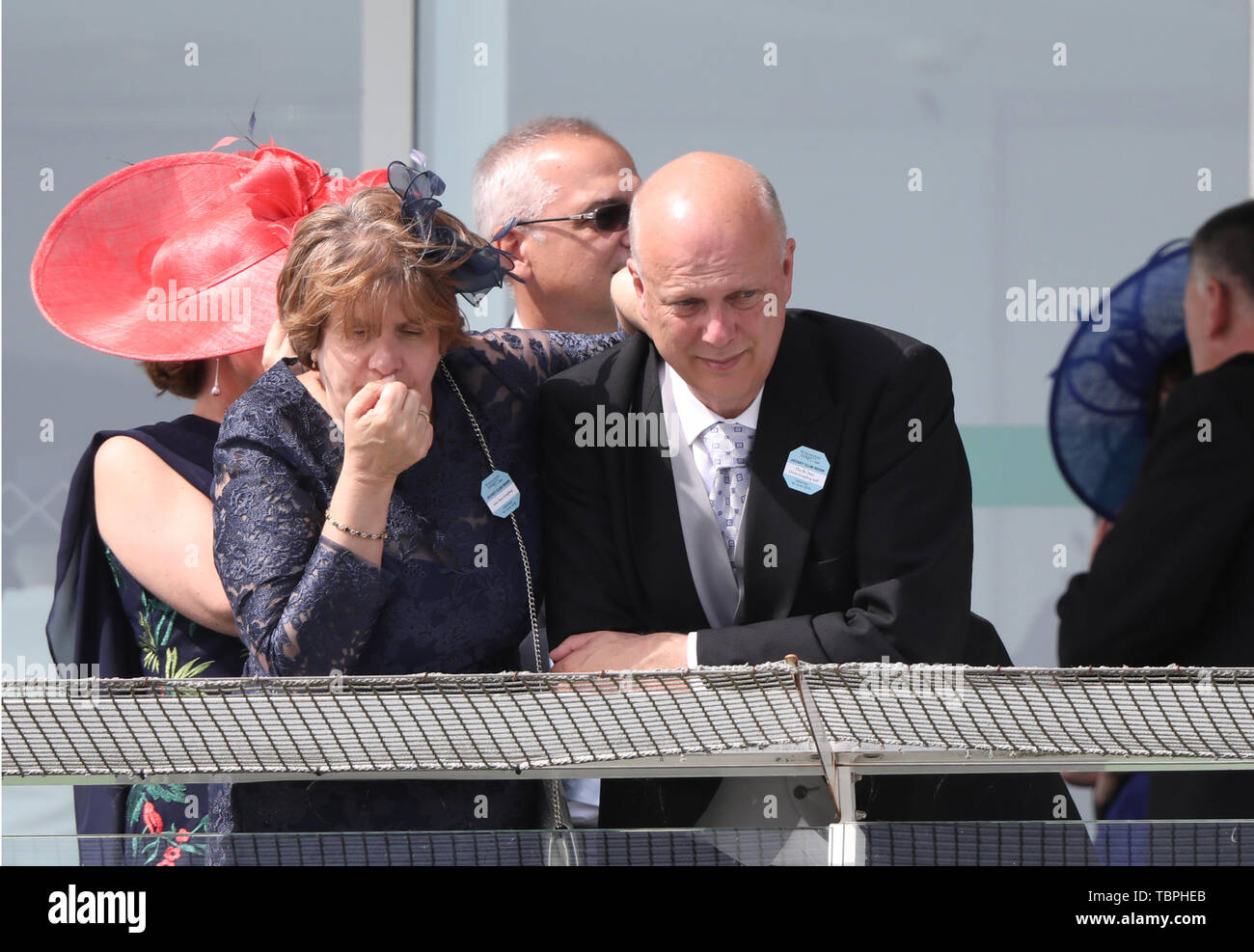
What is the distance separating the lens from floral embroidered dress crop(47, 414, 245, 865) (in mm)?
2139

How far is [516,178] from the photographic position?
2.81 metres

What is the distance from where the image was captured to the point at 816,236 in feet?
13.0

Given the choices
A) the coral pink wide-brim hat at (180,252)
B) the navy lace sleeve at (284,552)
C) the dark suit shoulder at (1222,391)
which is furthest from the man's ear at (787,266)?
the dark suit shoulder at (1222,391)

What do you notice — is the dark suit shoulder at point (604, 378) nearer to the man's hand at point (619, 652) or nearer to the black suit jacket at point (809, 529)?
the black suit jacket at point (809, 529)

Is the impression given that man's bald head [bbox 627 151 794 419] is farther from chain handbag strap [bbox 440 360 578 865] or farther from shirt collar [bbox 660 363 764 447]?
chain handbag strap [bbox 440 360 578 865]

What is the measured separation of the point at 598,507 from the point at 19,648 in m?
2.54

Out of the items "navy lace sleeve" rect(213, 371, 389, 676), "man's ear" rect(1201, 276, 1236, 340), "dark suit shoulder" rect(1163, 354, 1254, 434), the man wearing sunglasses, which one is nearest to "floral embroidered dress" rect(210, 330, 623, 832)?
"navy lace sleeve" rect(213, 371, 389, 676)

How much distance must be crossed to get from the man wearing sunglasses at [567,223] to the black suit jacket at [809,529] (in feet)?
2.20

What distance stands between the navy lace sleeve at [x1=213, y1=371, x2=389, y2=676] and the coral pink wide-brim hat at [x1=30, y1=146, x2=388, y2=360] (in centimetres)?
50

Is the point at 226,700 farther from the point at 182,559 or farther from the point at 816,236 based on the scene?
the point at 816,236

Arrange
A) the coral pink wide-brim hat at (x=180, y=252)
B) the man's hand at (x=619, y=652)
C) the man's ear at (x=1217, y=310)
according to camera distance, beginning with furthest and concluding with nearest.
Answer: the man's ear at (x=1217, y=310), the coral pink wide-brim hat at (x=180, y=252), the man's hand at (x=619, y=652)

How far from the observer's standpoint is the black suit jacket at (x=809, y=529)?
188 centimetres
